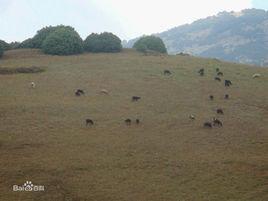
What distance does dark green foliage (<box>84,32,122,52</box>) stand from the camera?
3297 inches

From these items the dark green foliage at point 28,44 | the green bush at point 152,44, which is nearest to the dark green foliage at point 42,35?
A: the dark green foliage at point 28,44

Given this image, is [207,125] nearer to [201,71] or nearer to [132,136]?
[132,136]

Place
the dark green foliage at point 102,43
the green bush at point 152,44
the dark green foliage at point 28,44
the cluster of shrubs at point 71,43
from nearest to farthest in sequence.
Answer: the cluster of shrubs at point 71,43
the dark green foliage at point 102,43
the dark green foliage at point 28,44
the green bush at point 152,44

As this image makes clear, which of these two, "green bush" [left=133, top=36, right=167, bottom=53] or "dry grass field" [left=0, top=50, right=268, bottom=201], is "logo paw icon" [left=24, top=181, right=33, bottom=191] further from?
"green bush" [left=133, top=36, right=167, bottom=53]

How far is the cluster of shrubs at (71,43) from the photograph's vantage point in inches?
3140

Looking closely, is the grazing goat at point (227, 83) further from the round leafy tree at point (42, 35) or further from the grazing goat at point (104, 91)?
the round leafy tree at point (42, 35)

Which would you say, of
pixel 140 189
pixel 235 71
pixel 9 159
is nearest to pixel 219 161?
pixel 140 189

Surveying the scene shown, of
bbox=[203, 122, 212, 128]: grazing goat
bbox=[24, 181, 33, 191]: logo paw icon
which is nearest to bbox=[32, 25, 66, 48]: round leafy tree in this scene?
bbox=[203, 122, 212, 128]: grazing goat

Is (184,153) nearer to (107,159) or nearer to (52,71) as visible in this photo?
(107,159)

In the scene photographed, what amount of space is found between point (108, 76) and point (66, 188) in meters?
36.0

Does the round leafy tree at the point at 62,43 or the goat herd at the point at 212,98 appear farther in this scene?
the round leafy tree at the point at 62,43

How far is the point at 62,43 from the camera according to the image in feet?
261

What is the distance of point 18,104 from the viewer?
50.6 metres

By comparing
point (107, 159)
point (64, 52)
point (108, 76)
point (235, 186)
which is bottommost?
point (235, 186)
